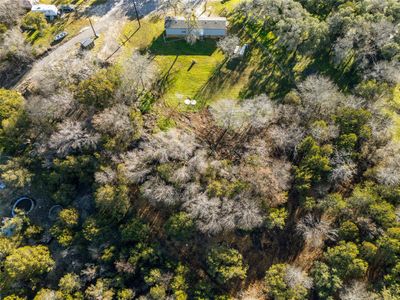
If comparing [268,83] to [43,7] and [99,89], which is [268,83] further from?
[43,7]

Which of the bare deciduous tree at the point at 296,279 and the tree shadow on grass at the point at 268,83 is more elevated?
the tree shadow on grass at the point at 268,83

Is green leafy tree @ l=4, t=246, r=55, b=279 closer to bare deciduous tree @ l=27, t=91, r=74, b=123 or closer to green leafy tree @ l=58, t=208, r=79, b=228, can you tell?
green leafy tree @ l=58, t=208, r=79, b=228

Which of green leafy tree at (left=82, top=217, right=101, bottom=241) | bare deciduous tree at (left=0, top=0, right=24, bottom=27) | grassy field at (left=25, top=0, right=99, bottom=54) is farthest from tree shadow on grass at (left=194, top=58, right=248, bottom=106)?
bare deciduous tree at (left=0, top=0, right=24, bottom=27)

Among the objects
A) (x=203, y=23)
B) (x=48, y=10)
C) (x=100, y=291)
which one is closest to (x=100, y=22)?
(x=48, y=10)

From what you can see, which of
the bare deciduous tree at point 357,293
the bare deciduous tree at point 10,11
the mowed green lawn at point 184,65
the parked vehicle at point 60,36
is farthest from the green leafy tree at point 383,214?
the bare deciduous tree at point 10,11

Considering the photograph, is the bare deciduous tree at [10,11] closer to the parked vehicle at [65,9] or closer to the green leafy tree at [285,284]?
the parked vehicle at [65,9]
